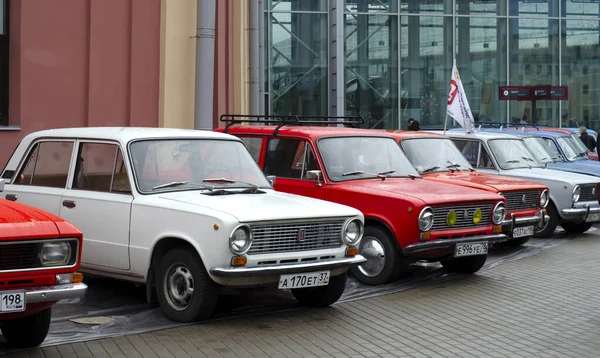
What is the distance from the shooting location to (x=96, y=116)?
15414 mm

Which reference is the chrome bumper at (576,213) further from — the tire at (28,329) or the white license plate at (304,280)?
the tire at (28,329)

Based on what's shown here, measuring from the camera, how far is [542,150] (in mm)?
17969

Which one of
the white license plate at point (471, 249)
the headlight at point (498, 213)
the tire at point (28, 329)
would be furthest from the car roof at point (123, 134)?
the headlight at point (498, 213)

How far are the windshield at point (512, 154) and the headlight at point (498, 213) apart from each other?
4.12 m

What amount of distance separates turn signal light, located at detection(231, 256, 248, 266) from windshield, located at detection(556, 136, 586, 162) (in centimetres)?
1217

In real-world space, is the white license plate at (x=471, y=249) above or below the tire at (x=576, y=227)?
below

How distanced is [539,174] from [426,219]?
5860mm

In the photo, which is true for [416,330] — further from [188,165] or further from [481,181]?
[481,181]

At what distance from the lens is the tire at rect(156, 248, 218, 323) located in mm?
8203

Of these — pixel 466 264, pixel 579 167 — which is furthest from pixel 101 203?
pixel 579 167

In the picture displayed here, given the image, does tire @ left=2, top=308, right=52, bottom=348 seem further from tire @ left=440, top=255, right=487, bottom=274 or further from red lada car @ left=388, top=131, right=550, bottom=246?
red lada car @ left=388, top=131, right=550, bottom=246

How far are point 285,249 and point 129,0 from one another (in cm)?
879

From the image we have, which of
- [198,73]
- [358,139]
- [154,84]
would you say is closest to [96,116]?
[154,84]

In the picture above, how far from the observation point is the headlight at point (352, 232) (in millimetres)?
8906
